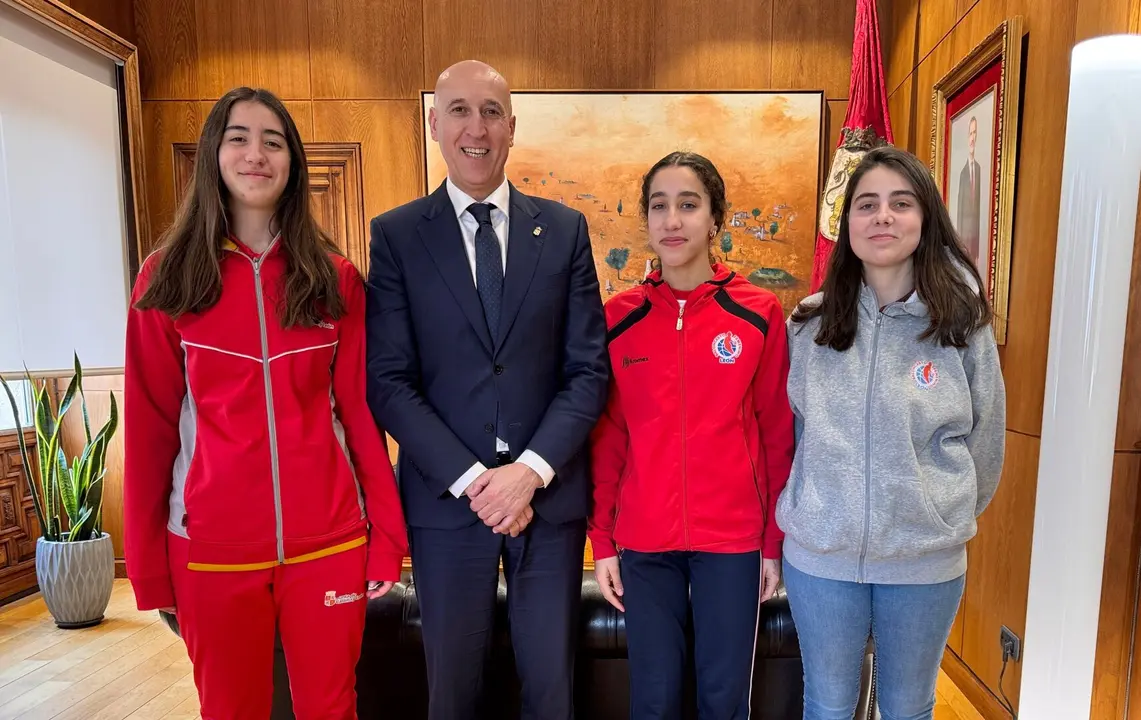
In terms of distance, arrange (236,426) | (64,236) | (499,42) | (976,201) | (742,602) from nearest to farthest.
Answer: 1. (236,426)
2. (742,602)
3. (976,201)
4. (64,236)
5. (499,42)

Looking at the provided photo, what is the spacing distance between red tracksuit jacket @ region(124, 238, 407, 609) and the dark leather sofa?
1.51 ft

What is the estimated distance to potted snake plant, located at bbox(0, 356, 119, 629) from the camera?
314 cm

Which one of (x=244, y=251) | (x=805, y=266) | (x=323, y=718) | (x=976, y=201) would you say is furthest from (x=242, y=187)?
(x=805, y=266)

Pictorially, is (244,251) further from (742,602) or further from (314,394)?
(742,602)

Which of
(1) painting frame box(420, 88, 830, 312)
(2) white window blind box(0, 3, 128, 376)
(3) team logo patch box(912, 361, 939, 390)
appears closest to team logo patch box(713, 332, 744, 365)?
(3) team logo patch box(912, 361, 939, 390)

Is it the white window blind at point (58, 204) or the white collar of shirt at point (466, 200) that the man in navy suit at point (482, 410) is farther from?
the white window blind at point (58, 204)

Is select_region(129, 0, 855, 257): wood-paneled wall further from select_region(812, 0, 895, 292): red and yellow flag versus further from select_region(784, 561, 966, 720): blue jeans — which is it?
select_region(784, 561, 966, 720): blue jeans

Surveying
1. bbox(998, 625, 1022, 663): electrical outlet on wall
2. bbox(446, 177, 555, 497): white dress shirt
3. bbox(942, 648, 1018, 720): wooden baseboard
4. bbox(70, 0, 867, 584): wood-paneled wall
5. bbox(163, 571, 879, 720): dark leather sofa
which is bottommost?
bbox(942, 648, 1018, 720): wooden baseboard

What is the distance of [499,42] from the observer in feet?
12.6

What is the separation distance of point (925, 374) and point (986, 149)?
1.60 meters

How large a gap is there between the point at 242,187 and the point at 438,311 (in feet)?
1.63

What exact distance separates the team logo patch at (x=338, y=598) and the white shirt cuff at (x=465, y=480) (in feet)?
1.03

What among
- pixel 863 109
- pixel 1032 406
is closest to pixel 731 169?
pixel 863 109

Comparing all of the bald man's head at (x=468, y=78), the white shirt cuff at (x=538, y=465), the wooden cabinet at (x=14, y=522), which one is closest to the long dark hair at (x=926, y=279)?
the white shirt cuff at (x=538, y=465)
